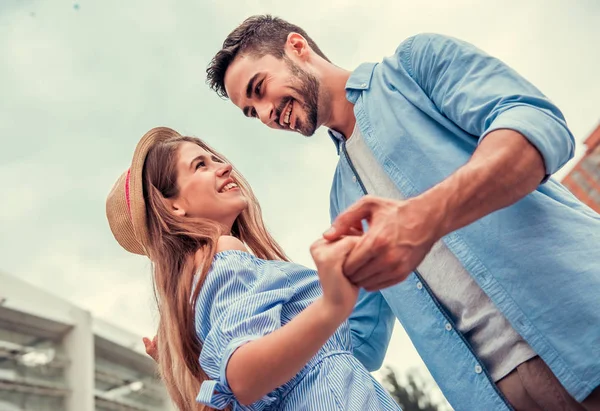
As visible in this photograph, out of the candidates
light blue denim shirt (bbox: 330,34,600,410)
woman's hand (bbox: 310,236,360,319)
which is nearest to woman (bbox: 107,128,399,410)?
woman's hand (bbox: 310,236,360,319)

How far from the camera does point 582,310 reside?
1.25 m

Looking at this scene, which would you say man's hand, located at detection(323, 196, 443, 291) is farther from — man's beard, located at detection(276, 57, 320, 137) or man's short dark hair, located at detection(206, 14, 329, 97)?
man's short dark hair, located at detection(206, 14, 329, 97)

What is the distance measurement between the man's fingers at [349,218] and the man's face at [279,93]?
89 cm

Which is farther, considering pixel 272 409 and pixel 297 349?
pixel 272 409

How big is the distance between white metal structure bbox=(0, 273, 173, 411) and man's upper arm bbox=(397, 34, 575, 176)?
11680 mm

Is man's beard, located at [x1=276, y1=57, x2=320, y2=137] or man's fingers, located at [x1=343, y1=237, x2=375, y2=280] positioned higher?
man's beard, located at [x1=276, y1=57, x2=320, y2=137]

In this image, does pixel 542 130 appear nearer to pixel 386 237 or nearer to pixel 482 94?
pixel 482 94

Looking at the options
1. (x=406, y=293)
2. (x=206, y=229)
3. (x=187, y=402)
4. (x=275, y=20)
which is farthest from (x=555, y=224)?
(x=275, y=20)

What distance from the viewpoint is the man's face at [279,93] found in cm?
190

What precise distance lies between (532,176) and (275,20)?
1.35 m

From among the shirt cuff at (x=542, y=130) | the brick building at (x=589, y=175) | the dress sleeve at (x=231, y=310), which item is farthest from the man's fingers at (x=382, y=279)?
the brick building at (x=589, y=175)

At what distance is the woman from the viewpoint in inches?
40.4

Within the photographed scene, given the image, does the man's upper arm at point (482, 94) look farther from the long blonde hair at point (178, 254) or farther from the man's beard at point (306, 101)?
the long blonde hair at point (178, 254)

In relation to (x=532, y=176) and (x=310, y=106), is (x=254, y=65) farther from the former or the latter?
(x=532, y=176)
